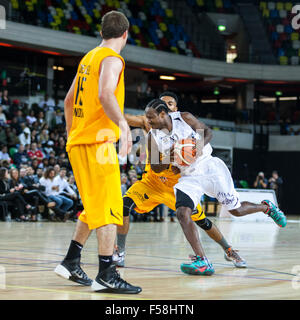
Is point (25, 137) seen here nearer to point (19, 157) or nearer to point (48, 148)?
point (48, 148)

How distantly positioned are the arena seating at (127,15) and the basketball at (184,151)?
20.0 meters

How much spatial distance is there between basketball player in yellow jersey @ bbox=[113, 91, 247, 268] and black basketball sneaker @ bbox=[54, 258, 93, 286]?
5.34 ft

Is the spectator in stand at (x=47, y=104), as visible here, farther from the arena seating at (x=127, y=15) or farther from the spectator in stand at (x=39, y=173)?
the spectator in stand at (x=39, y=173)

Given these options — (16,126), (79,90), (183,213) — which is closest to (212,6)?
(16,126)

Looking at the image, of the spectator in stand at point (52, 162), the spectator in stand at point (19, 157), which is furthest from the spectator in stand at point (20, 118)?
the spectator in stand at point (52, 162)

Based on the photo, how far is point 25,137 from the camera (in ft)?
61.8

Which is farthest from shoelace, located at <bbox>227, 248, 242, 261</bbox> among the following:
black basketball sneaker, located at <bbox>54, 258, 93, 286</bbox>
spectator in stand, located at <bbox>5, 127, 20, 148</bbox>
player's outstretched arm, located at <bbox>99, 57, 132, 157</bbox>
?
spectator in stand, located at <bbox>5, 127, 20, 148</bbox>

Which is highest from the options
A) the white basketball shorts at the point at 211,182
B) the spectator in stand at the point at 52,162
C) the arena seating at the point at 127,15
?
the arena seating at the point at 127,15

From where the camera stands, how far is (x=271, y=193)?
20406mm

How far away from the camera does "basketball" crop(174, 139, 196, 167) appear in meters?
6.15

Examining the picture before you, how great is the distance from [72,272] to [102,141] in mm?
1081

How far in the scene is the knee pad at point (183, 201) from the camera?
19.6 ft
